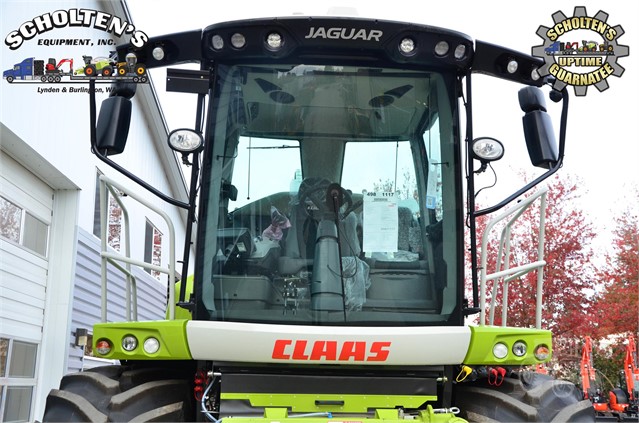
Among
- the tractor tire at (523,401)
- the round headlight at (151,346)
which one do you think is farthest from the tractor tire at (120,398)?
the tractor tire at (523,401)

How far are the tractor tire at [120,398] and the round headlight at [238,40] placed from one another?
2128 millimetres

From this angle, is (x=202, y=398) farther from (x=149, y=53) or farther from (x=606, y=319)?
(x=606, y=319)

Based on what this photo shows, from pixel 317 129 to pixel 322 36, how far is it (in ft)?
1.89

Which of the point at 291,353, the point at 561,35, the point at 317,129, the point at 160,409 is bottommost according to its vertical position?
the point at 160,409

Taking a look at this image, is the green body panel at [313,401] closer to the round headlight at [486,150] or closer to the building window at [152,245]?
the round headlight at [486,150]

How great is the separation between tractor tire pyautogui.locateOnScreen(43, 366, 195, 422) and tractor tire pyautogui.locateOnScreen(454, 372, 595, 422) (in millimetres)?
1773

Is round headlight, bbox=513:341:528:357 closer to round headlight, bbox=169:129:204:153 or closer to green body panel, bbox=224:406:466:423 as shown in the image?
green body panel, bbox=224:406:466:423

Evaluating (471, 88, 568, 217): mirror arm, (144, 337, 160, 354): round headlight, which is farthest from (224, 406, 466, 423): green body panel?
(471, 88, 568, 217): mirror arm

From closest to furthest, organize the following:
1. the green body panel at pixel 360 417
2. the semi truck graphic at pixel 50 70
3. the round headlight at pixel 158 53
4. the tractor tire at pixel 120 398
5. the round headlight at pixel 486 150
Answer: the green body panel at pixel 360 417 → the tractor tire at pixel 120 398 → the round headlight at pixel 486 150 → the round headlight at pixel 158 53 → the semi truck graphic at pixel 50 70

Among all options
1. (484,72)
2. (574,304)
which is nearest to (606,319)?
(574,304)

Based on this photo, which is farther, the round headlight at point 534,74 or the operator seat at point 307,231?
the round headlight at point 534,74

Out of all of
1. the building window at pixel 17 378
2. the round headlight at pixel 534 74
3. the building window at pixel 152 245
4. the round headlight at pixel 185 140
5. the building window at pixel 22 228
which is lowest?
the building window at pixel 17 378

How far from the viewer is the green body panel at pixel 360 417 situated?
12.8 feet

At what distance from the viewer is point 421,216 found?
4504 mm
